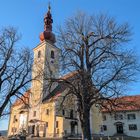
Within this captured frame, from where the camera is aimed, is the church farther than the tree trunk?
Yes

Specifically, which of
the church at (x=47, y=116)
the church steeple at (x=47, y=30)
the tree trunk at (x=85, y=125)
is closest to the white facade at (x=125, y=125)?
the church at (x=47, y=116)

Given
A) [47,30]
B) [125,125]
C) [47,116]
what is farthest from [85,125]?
[47,30]

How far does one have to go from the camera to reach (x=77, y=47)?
20719 millimetres

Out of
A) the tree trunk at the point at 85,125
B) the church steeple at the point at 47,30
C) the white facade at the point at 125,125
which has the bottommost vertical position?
the tree trunk at the point at 85,125

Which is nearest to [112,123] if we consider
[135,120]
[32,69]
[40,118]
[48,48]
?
[135,120]

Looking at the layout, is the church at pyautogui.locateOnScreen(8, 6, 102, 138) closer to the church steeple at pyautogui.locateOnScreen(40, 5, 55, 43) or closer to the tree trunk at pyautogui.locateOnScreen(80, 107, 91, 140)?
the church steeple at pyautogui.locateOnScreen(40, 5, 55, 43)

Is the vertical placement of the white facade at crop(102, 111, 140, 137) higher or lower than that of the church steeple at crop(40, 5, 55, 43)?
lower

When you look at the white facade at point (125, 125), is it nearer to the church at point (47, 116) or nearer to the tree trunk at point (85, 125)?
the church at point (47, 116)

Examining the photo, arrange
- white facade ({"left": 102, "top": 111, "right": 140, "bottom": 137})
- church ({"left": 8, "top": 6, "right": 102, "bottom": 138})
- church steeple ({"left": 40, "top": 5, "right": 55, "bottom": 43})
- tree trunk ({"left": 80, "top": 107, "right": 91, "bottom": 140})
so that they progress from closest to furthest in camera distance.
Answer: tree trunk ({"left": 80, "top": 107, "right": 91, "bottom": 140}), church ({"left": 8, "top": 6, "right": 102, "bottom": 138}), white facade ({"left": 102, "top": 111, "right": 140, "bottom": 137}), church steeple ({"left": 40, "top": 5, "right": 55, "bottom": 43})

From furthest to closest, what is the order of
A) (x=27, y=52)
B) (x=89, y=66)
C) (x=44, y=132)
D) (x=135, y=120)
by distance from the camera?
(x=135, y=120), (x=44, y=132), (x=27, y=52), (x=89, y=66)

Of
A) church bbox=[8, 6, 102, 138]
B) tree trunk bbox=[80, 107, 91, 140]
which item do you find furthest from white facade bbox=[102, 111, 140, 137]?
tree trunk bbox=[80, 107, 91, 140]

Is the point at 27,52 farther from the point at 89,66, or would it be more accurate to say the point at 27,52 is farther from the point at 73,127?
the point at 73,127

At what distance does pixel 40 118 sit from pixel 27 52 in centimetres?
2402

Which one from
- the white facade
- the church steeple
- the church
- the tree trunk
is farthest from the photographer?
the church steeple
